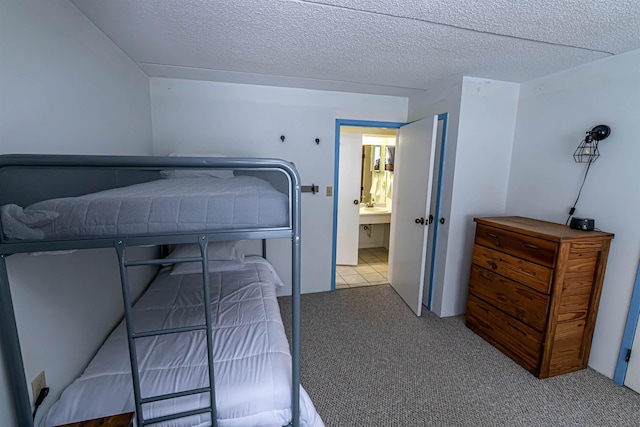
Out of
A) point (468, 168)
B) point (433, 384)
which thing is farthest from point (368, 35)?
point (433, 384)

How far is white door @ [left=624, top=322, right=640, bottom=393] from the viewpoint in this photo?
1.75 metres

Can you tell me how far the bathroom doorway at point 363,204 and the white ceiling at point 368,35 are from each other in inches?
42.4

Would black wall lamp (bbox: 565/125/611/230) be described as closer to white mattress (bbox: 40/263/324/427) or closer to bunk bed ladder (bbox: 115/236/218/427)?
white mattress (bbox: 40/263/324/427)

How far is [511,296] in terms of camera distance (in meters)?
2.09

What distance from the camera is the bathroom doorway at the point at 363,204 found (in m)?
3.76

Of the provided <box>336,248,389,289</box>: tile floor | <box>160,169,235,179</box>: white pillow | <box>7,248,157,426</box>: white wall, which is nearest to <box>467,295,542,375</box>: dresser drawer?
<box>336,248,389,289</box>: tile floor

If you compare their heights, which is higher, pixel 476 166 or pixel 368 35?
pixel 368 35

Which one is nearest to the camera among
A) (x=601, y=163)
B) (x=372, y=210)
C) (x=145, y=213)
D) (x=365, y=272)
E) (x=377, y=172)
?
(x=145, y=213)

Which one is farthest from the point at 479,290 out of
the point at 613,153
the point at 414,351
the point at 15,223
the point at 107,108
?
the point at 107,108

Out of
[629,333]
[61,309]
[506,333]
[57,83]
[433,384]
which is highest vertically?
[57,83]

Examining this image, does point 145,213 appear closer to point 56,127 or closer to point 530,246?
point 56,127

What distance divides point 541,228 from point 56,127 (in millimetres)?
2975

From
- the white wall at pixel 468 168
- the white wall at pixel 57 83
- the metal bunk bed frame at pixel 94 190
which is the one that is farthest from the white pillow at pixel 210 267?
the white wall at pixel 468 168

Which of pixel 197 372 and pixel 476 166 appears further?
pixel 476 166
